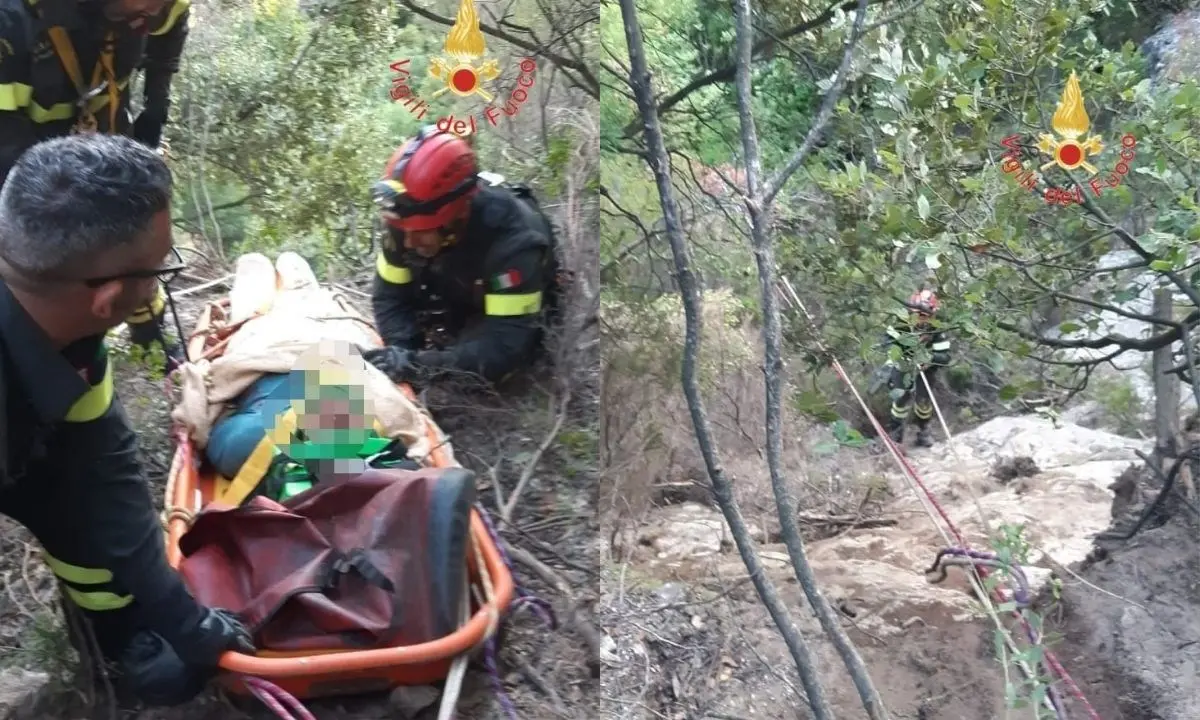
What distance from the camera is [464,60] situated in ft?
3.66

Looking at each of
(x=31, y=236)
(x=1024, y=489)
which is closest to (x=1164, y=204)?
(x=1024, y=489)

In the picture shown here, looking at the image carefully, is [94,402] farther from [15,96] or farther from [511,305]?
[511,305]

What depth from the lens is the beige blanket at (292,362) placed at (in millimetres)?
1076

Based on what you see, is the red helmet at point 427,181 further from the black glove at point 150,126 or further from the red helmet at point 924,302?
the red helmet at point 924,302

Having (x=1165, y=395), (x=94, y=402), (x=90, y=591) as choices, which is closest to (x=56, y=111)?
(x=94, y=402)

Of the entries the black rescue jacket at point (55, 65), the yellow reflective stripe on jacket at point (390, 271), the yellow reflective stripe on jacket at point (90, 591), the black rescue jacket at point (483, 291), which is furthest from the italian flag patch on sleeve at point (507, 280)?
the yellow reflective stripe on jacket at point (90, 591)

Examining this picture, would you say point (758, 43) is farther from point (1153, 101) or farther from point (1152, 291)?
point (1152, 291)

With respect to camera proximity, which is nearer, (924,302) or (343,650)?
(343,650)

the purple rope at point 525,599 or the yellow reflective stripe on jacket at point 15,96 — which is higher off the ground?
the yellow reflective stripe on jacket at point 15,96

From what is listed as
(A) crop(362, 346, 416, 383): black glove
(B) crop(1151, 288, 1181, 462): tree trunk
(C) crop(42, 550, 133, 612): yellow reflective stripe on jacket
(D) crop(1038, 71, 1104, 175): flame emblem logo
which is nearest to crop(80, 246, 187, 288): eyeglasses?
(A) crop(362, 346, 416, 383): black glove

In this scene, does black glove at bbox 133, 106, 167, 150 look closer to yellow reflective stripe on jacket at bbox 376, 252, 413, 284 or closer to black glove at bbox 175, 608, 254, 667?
yellow reflective stripe on jacket at bbox 376, 252, 413, 284

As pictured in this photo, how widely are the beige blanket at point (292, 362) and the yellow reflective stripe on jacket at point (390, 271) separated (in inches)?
2.2

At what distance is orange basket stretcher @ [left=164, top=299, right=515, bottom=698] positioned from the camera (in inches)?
39.6

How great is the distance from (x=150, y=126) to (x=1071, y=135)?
3.47ft
